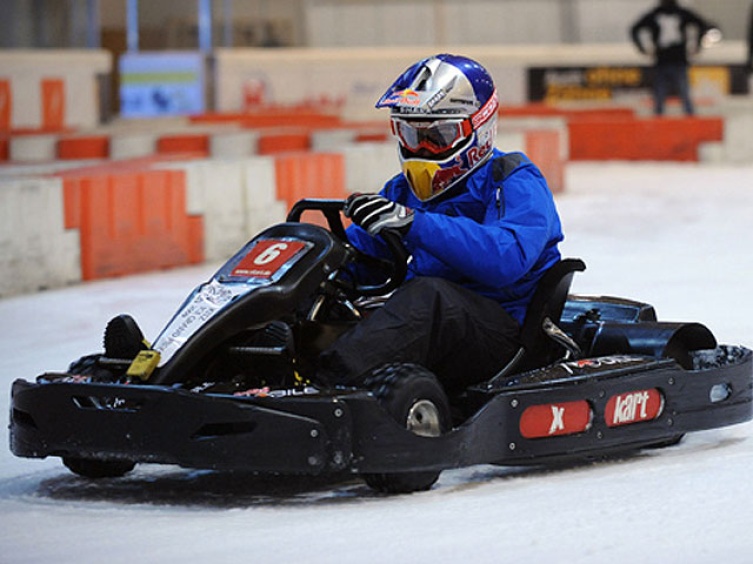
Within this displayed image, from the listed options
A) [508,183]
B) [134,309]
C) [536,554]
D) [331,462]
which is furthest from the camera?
[134,309]

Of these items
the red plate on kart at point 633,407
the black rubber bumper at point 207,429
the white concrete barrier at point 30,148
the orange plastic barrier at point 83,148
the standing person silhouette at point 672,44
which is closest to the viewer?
the black rubber bumper at point 207,429

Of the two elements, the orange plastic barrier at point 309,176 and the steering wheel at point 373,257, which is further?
the orange plastic barrier at point 309,176

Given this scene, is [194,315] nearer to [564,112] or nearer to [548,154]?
[548,154]

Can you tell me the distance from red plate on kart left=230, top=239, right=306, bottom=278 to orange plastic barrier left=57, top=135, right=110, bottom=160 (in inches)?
417

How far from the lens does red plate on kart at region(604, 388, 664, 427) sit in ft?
13.8

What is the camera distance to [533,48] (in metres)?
21.8

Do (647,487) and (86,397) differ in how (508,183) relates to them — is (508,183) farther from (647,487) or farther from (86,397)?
(86,397)

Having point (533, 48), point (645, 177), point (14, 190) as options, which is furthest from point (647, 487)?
point (533, 48)

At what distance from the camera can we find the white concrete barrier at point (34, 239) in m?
7.82

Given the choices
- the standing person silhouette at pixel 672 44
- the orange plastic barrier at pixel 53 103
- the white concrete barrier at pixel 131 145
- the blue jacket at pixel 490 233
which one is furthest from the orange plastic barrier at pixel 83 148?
the blue jacket at pixel 490 233

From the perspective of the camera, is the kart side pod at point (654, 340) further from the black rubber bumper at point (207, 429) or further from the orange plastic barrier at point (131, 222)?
the orange plastic barrier at point (131, 222)

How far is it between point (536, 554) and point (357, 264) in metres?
1.37

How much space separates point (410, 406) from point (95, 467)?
0.85m

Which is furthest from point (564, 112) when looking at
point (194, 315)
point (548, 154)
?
point (194, 315)
